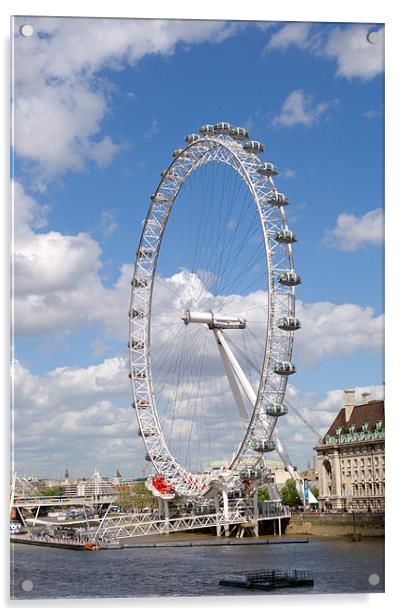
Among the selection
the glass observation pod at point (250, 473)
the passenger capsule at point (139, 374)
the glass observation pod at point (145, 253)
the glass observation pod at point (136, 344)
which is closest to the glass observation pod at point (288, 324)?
the glass observation pod at point (145, 253)

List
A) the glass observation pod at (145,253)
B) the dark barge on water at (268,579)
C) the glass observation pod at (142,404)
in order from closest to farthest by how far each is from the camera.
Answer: the dark barge on water at (268,579), the glass observation pod at (145,253), the glass observation pod at (142,404)

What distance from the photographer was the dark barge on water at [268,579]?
13938 millimetres

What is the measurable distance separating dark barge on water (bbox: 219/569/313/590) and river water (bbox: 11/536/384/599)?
0.15m

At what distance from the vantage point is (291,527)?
3247 cm

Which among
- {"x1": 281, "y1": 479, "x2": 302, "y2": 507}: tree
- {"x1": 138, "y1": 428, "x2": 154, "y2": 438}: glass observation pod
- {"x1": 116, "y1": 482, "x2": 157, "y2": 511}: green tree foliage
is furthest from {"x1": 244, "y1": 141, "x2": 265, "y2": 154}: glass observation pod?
{"x1": 116, "y1": 482, "x2": 157, "y2": 511}: green tree foliage

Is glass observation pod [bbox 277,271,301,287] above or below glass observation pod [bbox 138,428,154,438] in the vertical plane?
above

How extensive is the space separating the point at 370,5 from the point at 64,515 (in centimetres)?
3894

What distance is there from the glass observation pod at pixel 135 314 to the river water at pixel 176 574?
9.02 m

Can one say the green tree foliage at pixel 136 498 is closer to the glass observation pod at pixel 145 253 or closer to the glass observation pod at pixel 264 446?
the glass observation pod at pixel 145 253

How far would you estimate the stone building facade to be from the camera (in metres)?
23.3

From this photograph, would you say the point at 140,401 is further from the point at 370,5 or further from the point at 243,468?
the point at 370,5

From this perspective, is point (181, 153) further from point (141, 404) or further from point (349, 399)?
point (141, 404)

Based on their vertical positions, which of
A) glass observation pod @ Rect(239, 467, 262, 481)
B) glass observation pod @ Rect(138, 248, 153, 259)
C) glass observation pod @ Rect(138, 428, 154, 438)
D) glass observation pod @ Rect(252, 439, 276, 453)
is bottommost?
glass observation pod @ Rect(239, 467, 262, 481)

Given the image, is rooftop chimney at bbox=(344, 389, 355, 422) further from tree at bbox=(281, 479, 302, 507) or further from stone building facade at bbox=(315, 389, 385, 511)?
tree at bbox=(281, 479, 302, 507)
